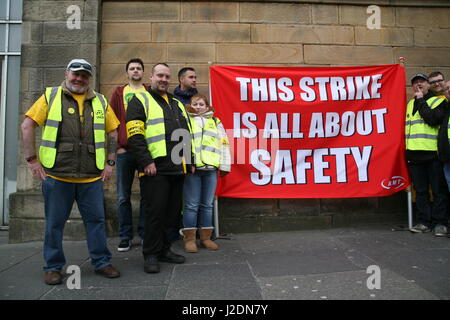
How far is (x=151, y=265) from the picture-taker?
323cm

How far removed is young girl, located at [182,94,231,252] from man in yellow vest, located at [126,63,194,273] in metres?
0.50

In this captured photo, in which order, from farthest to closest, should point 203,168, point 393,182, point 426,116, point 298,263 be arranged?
1. point 393,182
2. point 426,116
3. point 203,168
4. point 298,263

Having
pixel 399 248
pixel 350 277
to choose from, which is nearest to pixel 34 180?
pixel 350 277

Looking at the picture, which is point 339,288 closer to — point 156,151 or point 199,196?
point 199,196

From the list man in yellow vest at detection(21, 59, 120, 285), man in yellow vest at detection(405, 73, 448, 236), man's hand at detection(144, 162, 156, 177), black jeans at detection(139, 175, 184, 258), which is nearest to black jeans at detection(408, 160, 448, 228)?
man in yellow vest at detection(405, 73, 448, 236)

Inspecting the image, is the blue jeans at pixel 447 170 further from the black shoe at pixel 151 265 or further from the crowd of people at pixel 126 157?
the black shoe at pixel 151 265

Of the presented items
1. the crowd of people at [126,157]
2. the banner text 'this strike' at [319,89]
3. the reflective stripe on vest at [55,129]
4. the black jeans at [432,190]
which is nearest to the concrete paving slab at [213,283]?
the crowd of people at [126,157]

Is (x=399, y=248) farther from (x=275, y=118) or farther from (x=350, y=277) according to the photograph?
(x=275, y=118)

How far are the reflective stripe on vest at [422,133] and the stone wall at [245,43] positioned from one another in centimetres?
99

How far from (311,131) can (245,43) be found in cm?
175

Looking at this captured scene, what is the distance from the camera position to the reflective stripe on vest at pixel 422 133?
4566 mm

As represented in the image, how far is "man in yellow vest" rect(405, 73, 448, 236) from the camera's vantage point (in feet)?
14.8

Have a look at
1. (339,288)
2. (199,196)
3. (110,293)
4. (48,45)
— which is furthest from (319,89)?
(48,45)

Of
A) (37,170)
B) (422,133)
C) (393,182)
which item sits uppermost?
(422,133)
